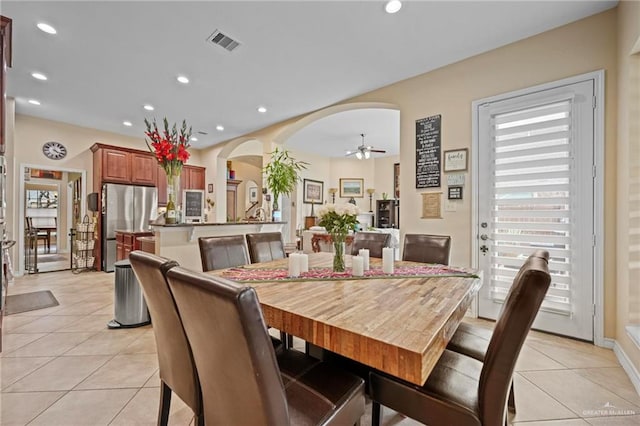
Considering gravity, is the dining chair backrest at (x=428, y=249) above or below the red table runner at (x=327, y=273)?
above

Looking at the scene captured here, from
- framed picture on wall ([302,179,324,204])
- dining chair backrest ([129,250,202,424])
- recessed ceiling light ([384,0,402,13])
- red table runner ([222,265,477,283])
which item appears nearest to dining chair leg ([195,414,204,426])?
dining chair backrest ([129,250,202,424])

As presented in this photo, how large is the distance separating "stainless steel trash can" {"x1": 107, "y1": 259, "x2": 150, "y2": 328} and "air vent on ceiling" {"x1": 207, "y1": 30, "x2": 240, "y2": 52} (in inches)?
95.2

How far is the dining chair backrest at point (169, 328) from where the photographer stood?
1132mm

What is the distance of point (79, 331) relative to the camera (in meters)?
2.74

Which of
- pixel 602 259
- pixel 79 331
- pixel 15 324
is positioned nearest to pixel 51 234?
pixel 15 324

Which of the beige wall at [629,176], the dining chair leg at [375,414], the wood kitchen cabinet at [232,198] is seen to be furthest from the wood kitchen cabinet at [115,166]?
the beige wall at [629,176]

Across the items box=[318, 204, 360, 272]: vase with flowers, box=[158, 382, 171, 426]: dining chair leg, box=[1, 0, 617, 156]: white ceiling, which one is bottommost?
box=[158, 382, 171, 426]: dining chair leg

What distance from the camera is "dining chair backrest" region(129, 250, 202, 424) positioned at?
3.71ft

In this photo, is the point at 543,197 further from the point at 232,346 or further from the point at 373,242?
the point at 232,346

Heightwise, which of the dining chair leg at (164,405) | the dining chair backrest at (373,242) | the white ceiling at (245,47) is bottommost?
the dining chair leg at (164,405)

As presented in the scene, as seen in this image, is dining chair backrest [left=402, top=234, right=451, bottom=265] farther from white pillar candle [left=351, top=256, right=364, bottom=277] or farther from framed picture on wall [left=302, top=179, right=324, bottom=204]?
framed picture on wall [left=302, top=179, right=324, bottom=204]

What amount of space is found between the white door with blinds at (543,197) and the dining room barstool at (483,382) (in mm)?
1950

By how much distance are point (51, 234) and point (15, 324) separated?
607cm

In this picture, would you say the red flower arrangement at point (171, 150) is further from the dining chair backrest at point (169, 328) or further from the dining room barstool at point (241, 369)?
the dining room barstool at point (241, 369)
